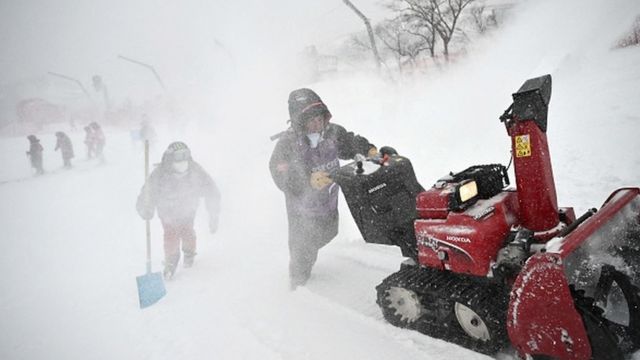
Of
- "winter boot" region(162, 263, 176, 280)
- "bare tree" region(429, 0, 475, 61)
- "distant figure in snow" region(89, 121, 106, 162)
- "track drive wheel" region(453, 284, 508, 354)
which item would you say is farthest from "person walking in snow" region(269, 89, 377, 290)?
"bare tree" region(429, 0, 475, 61)

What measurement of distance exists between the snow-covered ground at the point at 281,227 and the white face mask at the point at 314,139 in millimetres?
1589

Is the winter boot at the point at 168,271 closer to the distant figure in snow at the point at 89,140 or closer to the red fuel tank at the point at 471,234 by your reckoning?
the red fuel tank at the point at 471,234

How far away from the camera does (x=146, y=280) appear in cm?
531

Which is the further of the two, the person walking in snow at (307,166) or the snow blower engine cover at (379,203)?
the person walking in snow at (307,166)

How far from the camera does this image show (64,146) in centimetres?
1919

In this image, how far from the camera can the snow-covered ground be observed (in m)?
3.93

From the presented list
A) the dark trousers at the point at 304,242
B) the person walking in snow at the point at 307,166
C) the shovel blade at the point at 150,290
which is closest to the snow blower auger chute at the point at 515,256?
the person walking in snow at the point at 307,166

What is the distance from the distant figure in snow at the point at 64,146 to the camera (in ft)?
62.2

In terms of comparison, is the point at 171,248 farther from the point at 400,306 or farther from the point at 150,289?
the point at 400,306

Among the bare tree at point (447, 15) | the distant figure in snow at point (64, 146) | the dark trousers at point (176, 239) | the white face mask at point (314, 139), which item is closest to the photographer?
the white face mask at point (314, 139)

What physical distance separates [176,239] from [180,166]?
1175mm

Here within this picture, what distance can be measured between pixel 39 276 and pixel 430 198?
844 cm

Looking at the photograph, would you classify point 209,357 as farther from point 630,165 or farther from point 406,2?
point 406,2

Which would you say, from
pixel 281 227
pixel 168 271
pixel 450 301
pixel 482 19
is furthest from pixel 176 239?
pixel 482 19
